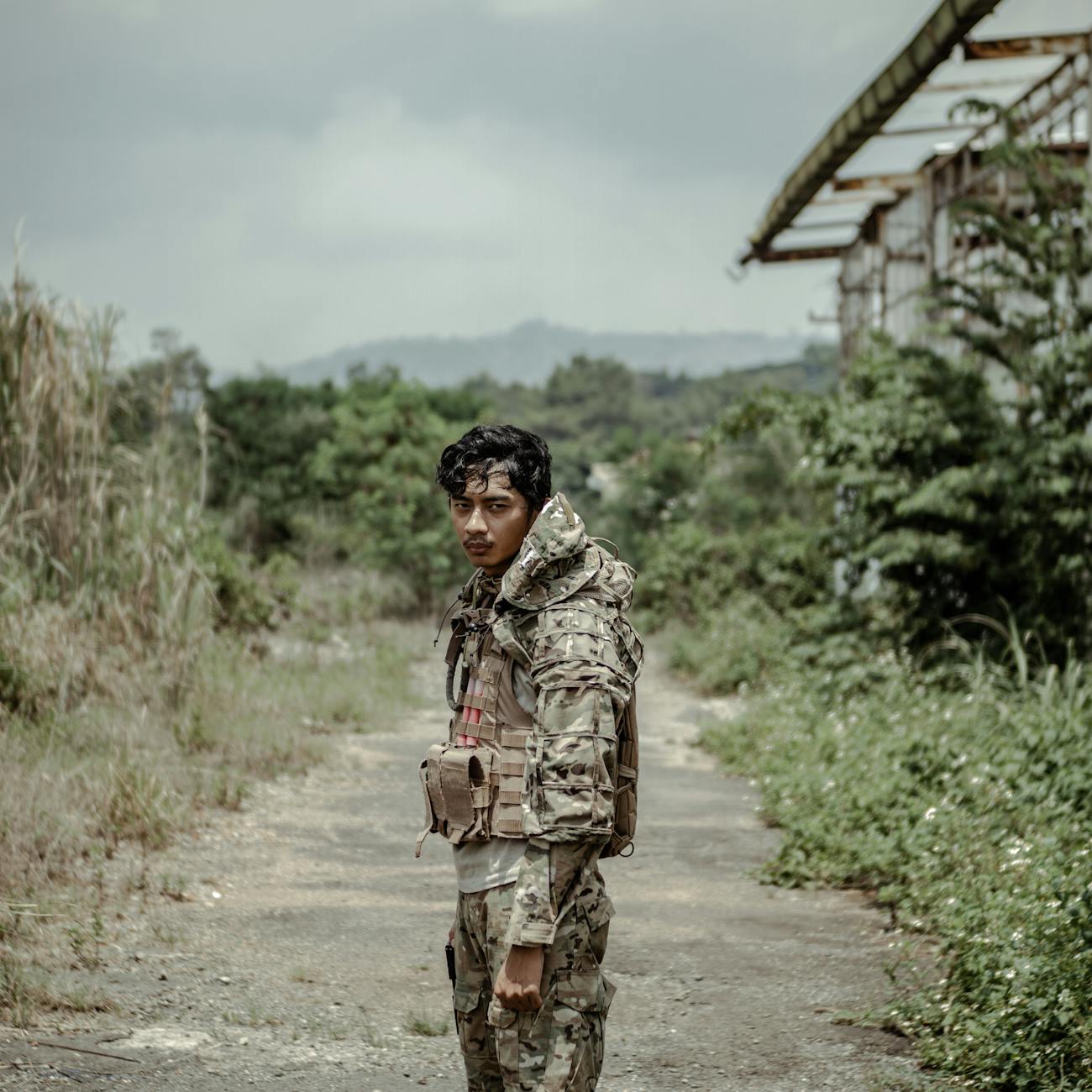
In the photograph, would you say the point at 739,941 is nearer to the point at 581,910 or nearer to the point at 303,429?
the point at 581,910

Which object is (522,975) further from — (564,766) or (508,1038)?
(564,766)

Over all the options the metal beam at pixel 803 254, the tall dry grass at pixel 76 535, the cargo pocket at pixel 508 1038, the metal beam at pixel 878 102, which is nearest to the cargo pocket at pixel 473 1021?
the cargo pocket at pixel 508 1038

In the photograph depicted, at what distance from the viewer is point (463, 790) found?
2650mm

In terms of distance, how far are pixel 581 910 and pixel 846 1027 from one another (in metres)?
2.17

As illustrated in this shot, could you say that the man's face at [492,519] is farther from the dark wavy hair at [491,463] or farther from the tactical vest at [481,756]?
the tactical vest at [481,756]

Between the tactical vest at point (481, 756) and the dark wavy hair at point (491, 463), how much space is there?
0.29 m

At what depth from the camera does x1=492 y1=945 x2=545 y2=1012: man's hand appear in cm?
247

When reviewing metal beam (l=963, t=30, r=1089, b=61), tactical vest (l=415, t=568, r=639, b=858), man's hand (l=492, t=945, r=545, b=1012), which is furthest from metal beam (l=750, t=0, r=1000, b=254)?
man's hand (l=492, t=945, r=545, b=1012)

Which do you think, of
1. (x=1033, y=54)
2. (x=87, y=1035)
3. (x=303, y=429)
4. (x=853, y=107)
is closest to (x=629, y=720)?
(x=87, y=1035)

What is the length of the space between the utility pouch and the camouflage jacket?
4.0 inches

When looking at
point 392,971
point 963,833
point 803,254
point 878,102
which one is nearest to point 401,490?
Result: point 803,254

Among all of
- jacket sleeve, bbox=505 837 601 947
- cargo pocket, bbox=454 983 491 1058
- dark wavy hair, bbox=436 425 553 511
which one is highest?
dark wavy hair, bbox=436 425 553 511

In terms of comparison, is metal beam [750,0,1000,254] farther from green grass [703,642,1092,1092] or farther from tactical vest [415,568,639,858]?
tactical vest [415,568,639,858]

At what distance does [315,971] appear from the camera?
4816mm
